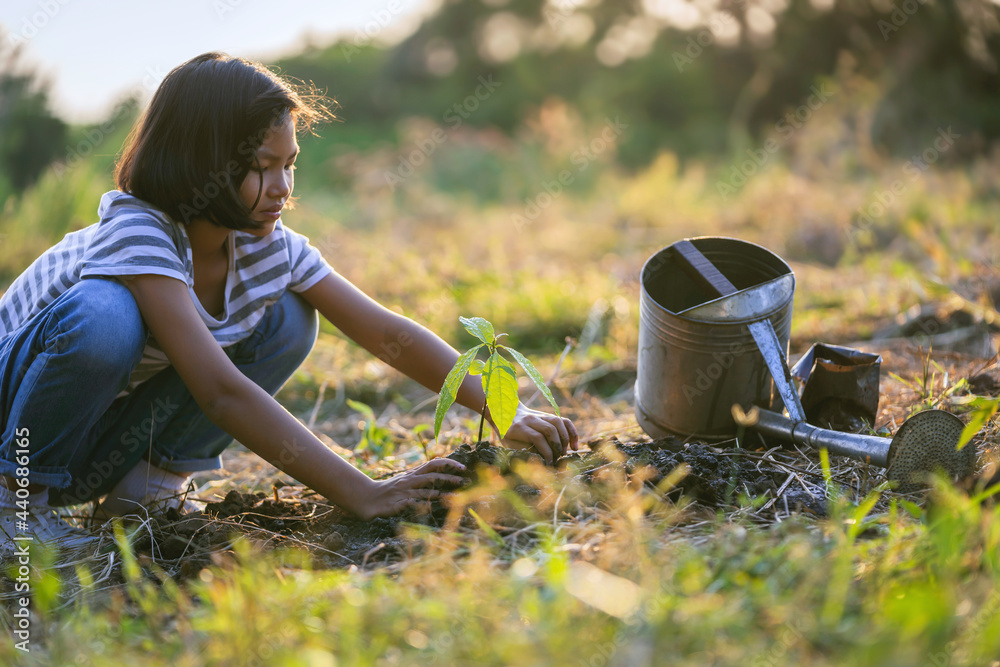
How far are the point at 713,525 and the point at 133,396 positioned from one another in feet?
4.71

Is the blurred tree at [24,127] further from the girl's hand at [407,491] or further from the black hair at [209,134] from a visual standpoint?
the girl's hand at [407,491]

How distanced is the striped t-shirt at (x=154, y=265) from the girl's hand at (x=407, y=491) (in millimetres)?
623

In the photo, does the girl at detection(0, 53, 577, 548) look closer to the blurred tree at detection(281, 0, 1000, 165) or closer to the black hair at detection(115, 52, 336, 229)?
the black hair at detection(115, 52, 336, 229)

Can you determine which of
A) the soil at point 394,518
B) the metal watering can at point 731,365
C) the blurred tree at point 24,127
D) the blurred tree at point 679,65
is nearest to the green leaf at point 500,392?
the soil at point 394,518

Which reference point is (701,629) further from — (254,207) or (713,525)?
(254,207)

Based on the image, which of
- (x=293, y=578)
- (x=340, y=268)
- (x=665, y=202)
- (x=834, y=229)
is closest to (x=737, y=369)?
(x=293, y=578)

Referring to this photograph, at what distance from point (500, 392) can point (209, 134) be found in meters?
0.87

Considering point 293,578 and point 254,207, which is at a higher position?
point 254,207

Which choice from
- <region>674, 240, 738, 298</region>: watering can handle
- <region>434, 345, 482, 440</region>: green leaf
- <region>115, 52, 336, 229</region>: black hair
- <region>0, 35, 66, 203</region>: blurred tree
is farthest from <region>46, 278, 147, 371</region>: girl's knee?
<region>0, 35, 66, 203</region>: blurred tree

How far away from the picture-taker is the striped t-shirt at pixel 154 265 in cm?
154

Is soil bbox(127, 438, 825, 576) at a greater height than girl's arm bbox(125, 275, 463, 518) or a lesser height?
lesser

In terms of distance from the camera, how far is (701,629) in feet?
3.14

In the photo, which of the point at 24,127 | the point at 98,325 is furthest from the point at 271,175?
the point at 24,127

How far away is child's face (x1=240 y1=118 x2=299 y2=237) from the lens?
1619 mm
